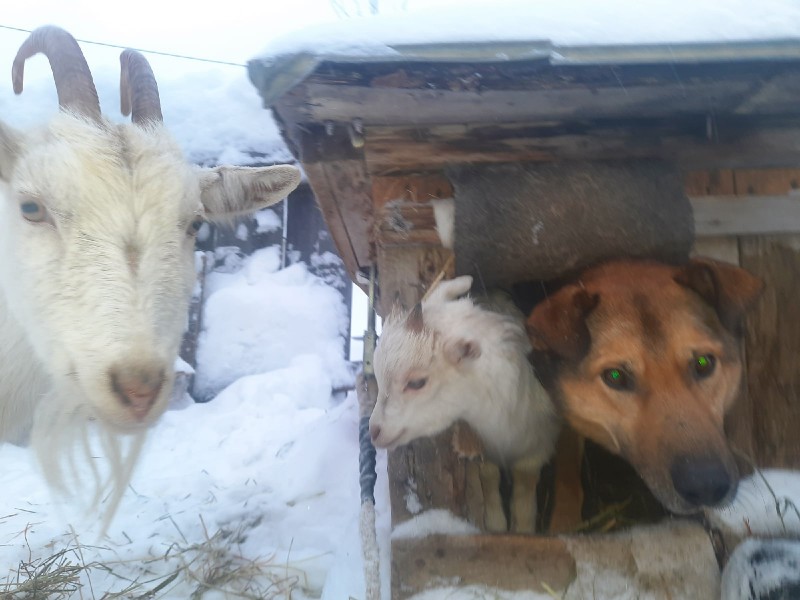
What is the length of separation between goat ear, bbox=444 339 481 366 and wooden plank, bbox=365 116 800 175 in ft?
2.63

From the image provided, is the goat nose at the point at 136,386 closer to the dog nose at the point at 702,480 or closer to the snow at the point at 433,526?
the snow at the point at 433,526

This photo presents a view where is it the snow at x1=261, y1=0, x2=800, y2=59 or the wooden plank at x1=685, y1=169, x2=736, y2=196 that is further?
the wooden plank at x1=685, y1=169, x2=736, y2=196

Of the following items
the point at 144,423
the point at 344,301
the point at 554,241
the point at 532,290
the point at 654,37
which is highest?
the point at 654,37

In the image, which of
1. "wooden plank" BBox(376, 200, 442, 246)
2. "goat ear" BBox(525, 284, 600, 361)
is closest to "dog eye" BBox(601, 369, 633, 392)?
"goat ear" BBox(525, 284, 600, 361)

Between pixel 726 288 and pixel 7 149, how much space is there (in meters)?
3.02

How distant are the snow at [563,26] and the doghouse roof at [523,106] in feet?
0.12

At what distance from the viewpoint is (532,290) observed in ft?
11.1

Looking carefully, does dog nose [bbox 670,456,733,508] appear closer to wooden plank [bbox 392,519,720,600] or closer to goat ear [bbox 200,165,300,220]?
wooden plank [bbox 392,519,720,600]

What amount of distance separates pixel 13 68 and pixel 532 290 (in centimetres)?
276

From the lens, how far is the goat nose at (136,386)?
219 centimetres

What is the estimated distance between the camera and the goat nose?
2188mm

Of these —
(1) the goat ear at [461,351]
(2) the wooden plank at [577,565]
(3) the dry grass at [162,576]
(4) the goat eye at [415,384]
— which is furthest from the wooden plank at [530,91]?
(3) the dry grass at [162,576]

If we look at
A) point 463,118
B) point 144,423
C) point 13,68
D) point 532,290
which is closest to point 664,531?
point 532,290

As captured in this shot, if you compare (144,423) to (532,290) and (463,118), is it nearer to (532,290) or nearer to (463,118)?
(463,118)
